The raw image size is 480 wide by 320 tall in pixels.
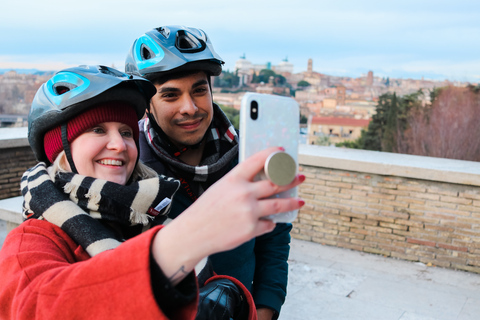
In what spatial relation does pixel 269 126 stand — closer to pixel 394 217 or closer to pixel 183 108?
pixel 183 108

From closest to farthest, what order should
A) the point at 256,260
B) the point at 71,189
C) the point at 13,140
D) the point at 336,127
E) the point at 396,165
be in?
1. the point at 71,189
2. the point at 256,260
3. the point at 396,165
4. the point at 13,140
5. the point at 336,127

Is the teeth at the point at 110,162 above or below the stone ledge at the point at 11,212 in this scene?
above

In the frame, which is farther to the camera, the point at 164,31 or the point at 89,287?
the point at 164,31

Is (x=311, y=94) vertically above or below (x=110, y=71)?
below

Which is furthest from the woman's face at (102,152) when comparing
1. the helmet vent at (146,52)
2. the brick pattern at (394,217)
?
the brick pattern at (394,217)

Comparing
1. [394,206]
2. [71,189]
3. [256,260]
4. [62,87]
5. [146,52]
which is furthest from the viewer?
[394,206]

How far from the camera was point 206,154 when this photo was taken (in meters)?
2.07

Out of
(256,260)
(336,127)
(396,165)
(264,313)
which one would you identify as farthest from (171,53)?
(336,127)

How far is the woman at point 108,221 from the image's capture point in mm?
813

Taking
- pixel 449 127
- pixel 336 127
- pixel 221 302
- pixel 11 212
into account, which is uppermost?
pixel 221 302

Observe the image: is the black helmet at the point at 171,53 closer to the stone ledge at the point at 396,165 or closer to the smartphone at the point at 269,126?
the smartphone at the point at 269,126

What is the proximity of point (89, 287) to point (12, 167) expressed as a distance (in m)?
7.73

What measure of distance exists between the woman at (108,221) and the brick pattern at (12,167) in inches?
269

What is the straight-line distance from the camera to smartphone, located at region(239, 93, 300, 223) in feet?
3.14
